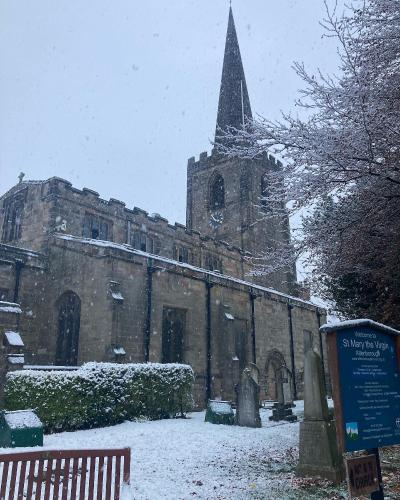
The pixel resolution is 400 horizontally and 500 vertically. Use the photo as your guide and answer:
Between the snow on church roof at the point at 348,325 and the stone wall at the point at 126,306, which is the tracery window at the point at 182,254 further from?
the snow on church roof at the point at 348,325

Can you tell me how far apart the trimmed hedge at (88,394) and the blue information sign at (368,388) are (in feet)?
30.0

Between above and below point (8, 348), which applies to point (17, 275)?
above

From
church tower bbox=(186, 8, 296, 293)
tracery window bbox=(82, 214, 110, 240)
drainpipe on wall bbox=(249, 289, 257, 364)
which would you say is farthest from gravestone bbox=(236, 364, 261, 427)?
church tower bbox=(186, 8, 296, 293)

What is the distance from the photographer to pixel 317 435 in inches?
280

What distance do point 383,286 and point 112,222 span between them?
1589 cm

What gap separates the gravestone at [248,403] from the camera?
13.3 meters

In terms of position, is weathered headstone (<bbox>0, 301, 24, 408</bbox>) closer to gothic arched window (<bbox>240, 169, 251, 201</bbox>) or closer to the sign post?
the sign post

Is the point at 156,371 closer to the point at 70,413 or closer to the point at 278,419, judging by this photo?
the point at 70,413

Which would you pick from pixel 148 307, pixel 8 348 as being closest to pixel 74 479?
pixel 8 348

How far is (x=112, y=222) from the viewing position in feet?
73.7

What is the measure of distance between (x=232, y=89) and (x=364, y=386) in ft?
136

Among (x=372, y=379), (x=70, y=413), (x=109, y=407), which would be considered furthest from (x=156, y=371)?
(x=372, y=379)

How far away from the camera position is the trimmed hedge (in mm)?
11484

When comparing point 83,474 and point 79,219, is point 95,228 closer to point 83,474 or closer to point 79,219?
point 79,219
